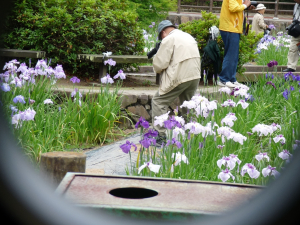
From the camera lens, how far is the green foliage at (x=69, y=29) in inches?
250

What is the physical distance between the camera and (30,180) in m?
2.44

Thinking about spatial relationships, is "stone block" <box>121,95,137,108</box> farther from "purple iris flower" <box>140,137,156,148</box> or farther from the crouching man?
"purple iris flower" <box>140,137,156,148</box>

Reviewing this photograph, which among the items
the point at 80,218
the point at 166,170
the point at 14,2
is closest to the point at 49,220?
the point at 80,218

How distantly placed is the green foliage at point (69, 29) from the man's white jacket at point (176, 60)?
7.17 feet

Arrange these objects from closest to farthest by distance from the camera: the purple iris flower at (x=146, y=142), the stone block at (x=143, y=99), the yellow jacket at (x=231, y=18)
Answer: the purple iris flower at (x=146, y=142)
the stone block at (x=143, y=99)
the yellow jacket at (x=231, y=18)

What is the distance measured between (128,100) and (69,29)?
1.69 metres

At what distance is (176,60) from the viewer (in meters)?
4.59

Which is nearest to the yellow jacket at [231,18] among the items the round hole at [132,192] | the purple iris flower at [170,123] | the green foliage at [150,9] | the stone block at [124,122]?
the stone block at [124,122]

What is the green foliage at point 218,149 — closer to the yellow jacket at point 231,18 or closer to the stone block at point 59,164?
the stone block at point 59,164

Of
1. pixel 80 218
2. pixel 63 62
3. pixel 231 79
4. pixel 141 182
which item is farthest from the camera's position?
pixel 63 62

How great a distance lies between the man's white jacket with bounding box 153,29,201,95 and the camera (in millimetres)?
4574

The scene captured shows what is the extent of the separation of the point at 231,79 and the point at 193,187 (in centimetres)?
437

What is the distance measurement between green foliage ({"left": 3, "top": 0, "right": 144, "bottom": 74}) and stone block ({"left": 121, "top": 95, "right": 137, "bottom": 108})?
129 centimetres

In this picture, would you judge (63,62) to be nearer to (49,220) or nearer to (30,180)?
(30,180)
